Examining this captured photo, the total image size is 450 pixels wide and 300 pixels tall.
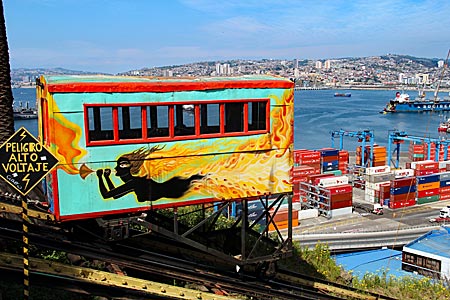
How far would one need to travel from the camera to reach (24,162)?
6.20m

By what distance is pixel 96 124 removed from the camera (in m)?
8.70

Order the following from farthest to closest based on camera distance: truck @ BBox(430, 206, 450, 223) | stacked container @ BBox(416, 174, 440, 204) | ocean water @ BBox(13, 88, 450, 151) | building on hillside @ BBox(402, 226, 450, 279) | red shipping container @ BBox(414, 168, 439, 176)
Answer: ocean water @ BBox(13, 88, 450, 151) → red shipping container @ BBox(414, 168, 439, 176) → stacked container @ BBox(416, 174, 440, 204) → truck @ BBox(430, 206, 450, 223) → building on hillside @ BBox(402, 226, 450, 279)

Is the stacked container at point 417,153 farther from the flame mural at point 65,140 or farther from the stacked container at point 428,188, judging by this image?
the flame mural at point 65,140

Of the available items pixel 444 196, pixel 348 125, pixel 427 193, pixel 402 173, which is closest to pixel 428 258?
pixel 427 193

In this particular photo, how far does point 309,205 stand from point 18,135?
38.8 metres

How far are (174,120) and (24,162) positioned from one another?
340 centimetres

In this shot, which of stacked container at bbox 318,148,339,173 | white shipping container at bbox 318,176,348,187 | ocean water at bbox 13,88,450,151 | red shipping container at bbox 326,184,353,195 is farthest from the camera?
ocean water at bbox 13,88,450,151

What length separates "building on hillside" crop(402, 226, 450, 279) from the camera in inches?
915

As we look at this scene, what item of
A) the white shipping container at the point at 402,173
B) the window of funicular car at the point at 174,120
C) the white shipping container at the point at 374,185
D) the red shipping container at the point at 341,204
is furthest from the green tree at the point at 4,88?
the white shipping container at the point at 402,173

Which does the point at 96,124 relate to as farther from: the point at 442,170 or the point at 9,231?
the point at 442,170

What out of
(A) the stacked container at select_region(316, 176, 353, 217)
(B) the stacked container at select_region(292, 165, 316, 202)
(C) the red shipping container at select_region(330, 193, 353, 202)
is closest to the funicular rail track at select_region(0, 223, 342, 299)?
(C) the red shipping container at select_region(330, 193, 353, 202)

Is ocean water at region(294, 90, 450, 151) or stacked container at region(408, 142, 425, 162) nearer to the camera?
stacked container at region(408, 142, 425, 162)

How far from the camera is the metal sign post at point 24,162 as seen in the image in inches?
237

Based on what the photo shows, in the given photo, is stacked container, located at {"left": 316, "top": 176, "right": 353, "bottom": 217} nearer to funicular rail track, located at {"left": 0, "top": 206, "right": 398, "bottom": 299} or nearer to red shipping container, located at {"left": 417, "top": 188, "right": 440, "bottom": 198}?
red shipping container, located at {"left": 417, "top": 188, "right": 440, "bottom": 198}
